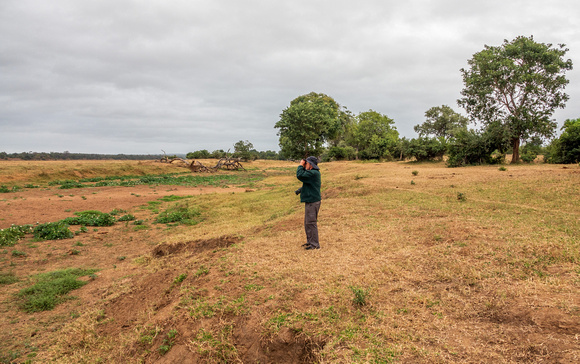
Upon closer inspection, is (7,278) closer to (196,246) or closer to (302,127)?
(196,246)

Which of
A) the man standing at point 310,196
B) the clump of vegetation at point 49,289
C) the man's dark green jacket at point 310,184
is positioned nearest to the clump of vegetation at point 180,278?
the clump of vegetation at point 49,289

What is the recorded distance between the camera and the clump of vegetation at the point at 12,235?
28.9 ft

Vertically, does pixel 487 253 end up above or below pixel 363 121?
below

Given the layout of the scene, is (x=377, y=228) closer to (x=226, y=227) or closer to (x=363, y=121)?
(x=226, y=227)

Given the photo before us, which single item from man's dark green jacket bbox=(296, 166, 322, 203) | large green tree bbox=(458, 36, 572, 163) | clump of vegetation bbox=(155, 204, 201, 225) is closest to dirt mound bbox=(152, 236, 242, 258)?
man's dark green jacket bbox=(296, 166, 322, 203)

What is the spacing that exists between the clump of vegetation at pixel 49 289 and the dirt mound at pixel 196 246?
154 cm

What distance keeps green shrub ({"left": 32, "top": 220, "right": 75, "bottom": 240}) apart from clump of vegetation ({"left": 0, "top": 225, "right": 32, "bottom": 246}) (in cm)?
32

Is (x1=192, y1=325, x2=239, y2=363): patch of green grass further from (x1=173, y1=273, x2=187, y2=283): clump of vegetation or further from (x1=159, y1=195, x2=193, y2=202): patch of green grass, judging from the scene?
(x1=159, y1=195, x2=193, y2=202): patch of green grass

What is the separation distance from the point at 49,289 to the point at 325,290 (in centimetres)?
545

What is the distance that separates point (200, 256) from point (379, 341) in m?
4.43

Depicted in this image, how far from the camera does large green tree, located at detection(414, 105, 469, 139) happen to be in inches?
2189

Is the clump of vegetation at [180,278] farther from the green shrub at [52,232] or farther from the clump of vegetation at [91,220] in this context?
the clump of vegetation at [91,220]

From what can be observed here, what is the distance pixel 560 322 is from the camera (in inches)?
126

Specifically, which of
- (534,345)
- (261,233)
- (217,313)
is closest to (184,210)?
(261,233)
